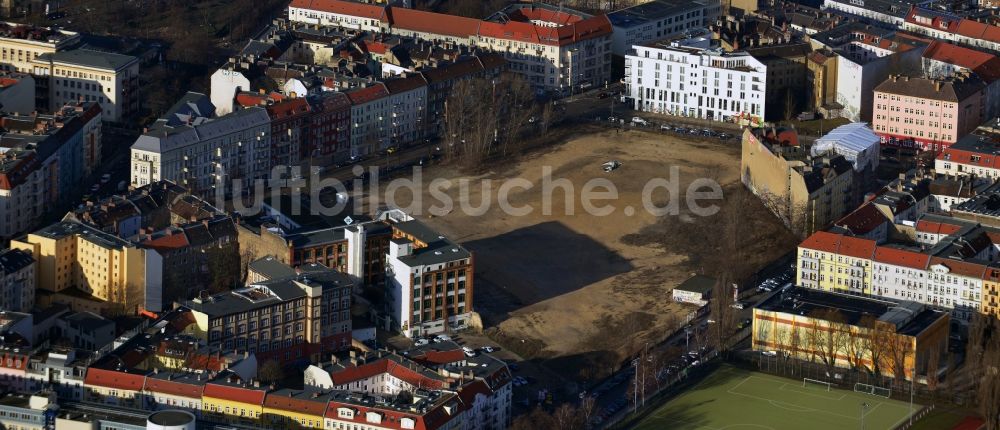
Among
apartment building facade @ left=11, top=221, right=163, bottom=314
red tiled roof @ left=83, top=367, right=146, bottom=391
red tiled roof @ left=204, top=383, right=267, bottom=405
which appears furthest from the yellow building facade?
red tiled roof @ left=83, top=367, right=146, bottom=391

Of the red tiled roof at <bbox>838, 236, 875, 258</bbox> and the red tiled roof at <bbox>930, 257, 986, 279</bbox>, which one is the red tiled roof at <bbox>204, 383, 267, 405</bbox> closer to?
the red tiled roof at <bbox>838, 236, 875, 258</bbox>

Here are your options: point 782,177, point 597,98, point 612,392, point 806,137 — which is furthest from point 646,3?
point 612,392

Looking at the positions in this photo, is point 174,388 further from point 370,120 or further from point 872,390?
point 370,120

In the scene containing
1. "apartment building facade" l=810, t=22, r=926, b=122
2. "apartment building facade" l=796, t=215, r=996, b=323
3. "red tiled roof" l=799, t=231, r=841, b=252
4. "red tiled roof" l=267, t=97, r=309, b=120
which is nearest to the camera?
"apartment building facade" l=796, t=215, r=996, b=323

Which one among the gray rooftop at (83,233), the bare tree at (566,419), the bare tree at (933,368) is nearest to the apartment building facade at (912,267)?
the bare tree at (933,368)

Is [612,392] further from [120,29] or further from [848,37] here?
[120,29]

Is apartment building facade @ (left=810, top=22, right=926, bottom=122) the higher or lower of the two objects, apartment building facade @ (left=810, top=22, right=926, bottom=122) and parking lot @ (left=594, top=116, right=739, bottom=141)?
the higher
